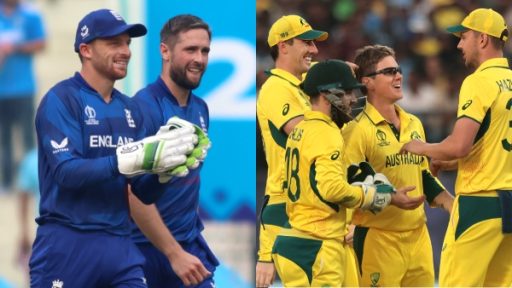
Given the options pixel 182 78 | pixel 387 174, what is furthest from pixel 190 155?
pixel 387 174

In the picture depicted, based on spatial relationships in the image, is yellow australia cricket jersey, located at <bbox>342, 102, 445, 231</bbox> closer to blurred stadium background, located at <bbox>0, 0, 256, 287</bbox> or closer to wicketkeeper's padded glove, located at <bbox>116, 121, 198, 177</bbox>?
wicketkeeper's padded glove, located at <bbox>116, 121, 198, 177</bbox>

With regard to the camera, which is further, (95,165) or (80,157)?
(80,157)

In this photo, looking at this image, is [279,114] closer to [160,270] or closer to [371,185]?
[371,185]

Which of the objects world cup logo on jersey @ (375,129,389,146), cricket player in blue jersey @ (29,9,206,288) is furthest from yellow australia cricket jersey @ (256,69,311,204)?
cricket player in blue jersey @ (29,9,206,288)

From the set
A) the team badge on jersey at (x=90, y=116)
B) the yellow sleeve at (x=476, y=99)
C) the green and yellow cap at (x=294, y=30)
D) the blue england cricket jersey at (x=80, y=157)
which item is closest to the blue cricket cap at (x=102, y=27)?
the blue england cricket jersey at (x=80, y=157)

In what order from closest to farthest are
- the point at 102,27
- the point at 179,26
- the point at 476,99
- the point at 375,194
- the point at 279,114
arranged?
the point at 102,27 < the point at 375,194 < the point at 179,26 < the point at 476,99 < the point at 279,114

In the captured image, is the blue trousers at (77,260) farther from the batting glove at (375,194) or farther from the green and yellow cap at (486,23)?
the green and yellow cap at (486,23)

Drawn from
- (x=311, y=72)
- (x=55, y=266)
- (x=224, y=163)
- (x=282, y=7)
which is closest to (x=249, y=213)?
(x=224, y=163)
